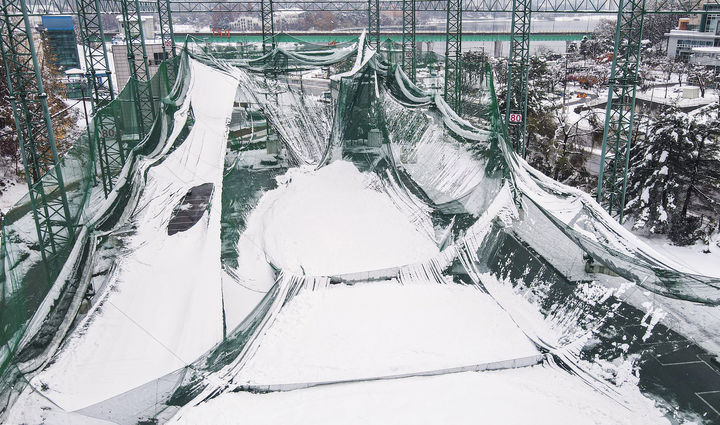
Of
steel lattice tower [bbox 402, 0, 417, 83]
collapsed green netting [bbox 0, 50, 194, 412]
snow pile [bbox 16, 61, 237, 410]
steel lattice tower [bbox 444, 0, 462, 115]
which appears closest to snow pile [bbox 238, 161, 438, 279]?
snow pile [bbox 16, 61, 237, 410]

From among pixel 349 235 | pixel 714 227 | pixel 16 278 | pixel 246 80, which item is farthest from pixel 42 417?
pixel 714 227

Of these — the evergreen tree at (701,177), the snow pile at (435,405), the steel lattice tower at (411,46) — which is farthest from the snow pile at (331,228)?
the evergreen tree at (701,177)

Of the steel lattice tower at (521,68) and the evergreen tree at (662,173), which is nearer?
the evergreen tree at (662,173)

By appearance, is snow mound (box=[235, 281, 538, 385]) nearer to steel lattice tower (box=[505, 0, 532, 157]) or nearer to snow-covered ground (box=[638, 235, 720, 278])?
snow-covered ground (box=[638, 235, 720, 278])

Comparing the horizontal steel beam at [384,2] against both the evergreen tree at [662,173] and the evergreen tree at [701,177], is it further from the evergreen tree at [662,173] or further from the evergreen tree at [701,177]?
the evergreen tree at [701,177]

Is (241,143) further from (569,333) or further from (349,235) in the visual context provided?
(569,333)

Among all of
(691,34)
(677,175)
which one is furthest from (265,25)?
(691,34)
